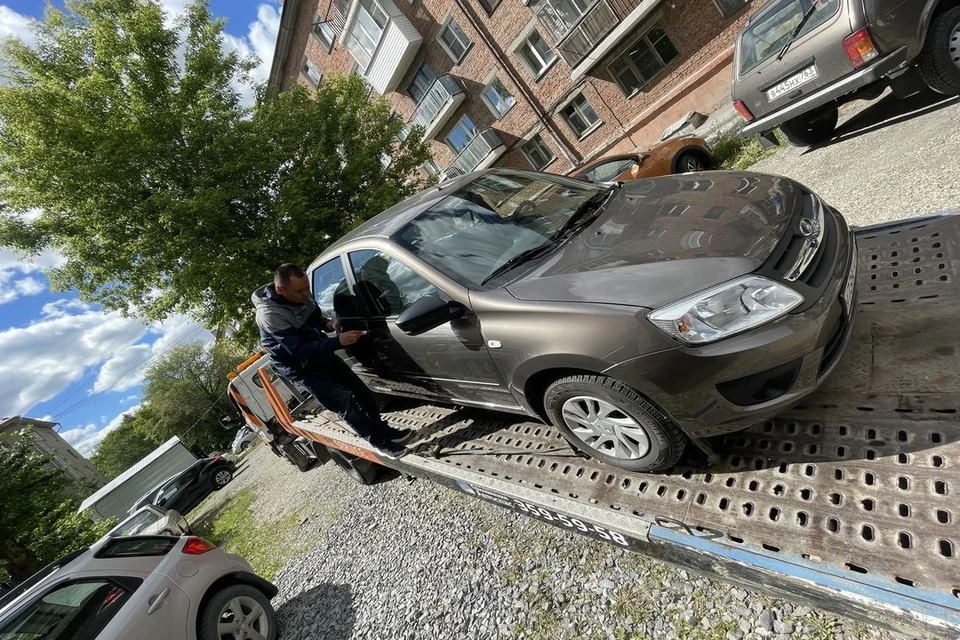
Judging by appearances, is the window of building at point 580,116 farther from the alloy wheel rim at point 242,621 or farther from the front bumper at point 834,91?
the alloy wheel rim at point 242,621

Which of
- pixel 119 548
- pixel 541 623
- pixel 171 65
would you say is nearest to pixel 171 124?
pixel 171 65

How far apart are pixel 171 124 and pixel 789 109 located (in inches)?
457

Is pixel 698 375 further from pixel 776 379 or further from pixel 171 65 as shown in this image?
pixel 171 65

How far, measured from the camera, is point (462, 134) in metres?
18.2

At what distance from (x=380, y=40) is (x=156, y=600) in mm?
18246

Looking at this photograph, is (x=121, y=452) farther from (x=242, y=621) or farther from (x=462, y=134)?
(x=242, y=621)

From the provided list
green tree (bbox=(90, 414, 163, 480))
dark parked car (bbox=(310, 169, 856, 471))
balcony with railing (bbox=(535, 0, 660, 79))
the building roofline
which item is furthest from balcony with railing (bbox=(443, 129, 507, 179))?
green tree (bbox=(90, 414, 163, 480))

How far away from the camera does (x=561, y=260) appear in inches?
95.9

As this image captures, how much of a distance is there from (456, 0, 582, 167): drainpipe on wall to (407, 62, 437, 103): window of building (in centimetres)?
286

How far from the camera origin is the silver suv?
2729mm

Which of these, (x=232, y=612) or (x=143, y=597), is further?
(x=232, y=612)

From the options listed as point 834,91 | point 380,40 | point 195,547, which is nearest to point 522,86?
point 380,40

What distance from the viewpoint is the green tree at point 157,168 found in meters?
9.25

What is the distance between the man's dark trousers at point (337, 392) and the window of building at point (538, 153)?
14.2 metres
